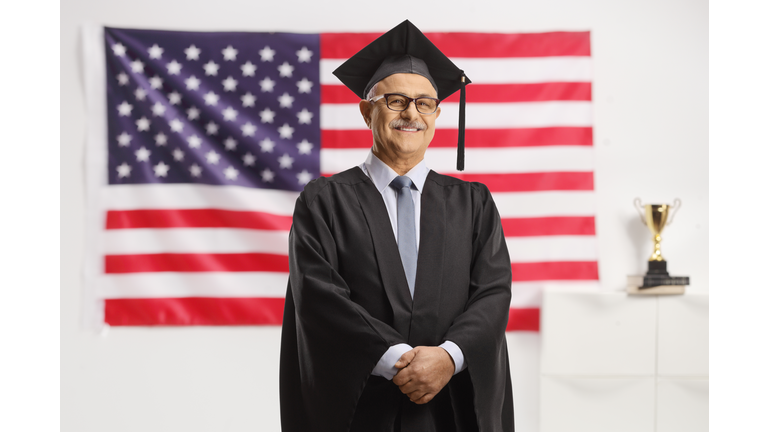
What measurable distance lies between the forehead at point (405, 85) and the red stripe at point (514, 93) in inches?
44.8

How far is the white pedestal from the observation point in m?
2.41

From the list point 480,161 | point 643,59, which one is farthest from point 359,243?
point 643,59

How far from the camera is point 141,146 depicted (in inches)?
100

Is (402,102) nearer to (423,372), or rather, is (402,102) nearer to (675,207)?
(423,372)

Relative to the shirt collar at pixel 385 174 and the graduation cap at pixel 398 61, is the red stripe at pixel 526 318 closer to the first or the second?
the graduation cap at pixel 398 61

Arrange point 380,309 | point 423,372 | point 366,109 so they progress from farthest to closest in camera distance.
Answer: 1. point 366,109
2. point 380,309
3. point 423,372

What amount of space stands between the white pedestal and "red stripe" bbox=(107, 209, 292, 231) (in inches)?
54.5

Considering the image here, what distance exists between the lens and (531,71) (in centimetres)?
257

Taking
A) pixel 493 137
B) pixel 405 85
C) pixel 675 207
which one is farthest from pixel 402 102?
pixel 675 207

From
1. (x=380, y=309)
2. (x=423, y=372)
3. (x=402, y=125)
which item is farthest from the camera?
(x=402, y=125)

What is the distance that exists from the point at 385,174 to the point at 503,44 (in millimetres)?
1497

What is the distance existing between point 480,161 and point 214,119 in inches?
52.2

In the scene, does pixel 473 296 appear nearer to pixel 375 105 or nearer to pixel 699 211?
pixel 375 105

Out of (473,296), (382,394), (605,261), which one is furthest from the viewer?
(605,261)
